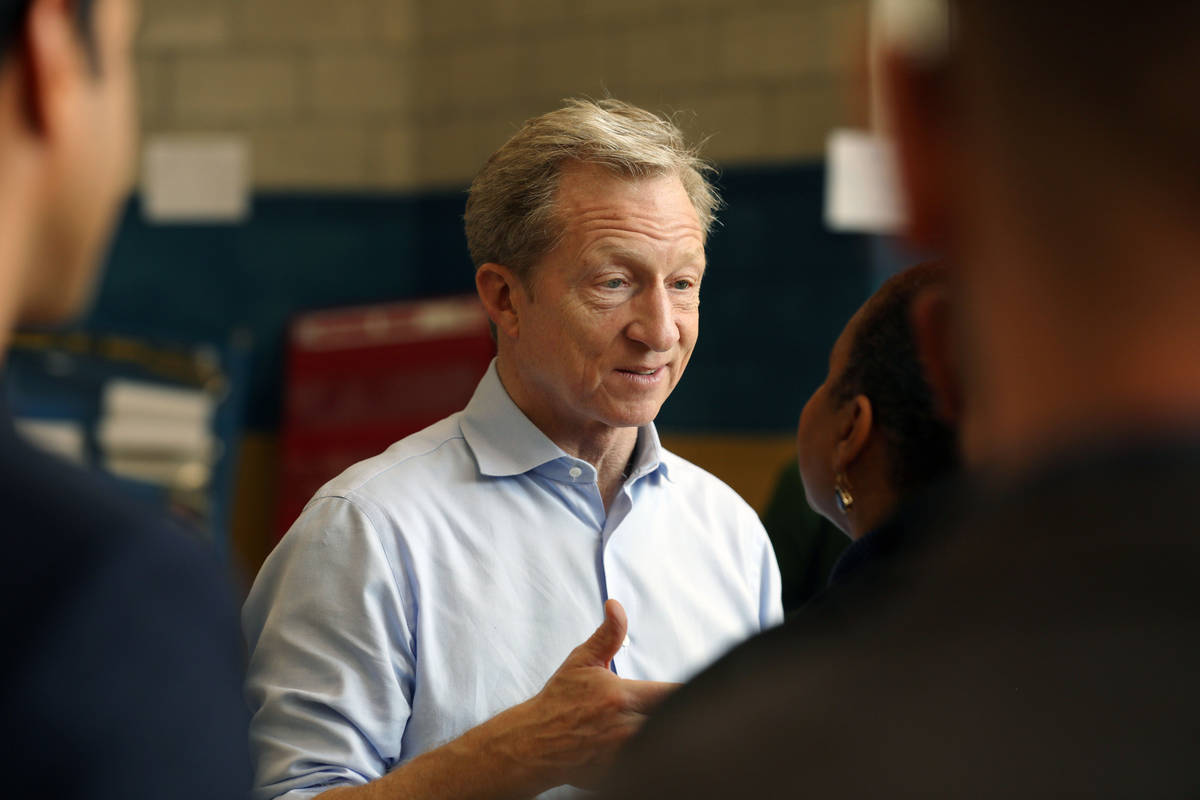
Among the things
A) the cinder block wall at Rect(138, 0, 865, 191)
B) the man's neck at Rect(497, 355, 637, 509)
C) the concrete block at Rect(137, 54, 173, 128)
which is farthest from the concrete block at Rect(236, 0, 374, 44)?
the man's neck at Rect(497, 355, 637, 509)

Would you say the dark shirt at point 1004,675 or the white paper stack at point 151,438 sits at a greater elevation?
the dark shirt at point 1004,675

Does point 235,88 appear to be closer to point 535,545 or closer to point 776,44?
point 776,44

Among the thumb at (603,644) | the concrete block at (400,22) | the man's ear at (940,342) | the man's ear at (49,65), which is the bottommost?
the thumb at (603,644)

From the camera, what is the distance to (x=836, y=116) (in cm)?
477

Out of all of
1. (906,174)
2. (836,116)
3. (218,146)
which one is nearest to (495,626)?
(906,174)

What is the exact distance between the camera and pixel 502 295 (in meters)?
1.93

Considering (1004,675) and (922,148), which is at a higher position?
(922,148)

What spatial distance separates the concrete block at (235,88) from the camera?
17.5 feet

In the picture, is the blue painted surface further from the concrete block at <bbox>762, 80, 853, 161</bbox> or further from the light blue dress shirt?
the light blue dress shirt

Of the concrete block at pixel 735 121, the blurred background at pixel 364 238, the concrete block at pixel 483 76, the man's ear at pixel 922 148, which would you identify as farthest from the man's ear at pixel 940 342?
the concrete block at pixel 483 76

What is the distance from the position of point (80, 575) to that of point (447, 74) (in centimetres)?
513

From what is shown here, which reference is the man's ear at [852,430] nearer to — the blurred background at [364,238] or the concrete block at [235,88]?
the blurred background at [364,238]

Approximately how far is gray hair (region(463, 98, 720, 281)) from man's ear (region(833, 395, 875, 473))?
49 cm

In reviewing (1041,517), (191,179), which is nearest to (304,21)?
(191,179)
